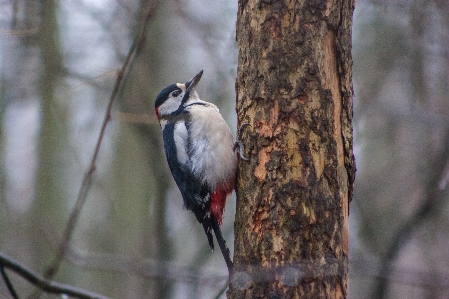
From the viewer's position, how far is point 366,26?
634cm

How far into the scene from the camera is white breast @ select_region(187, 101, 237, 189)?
11.5 feet

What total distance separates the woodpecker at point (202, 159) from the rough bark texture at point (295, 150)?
481 mm

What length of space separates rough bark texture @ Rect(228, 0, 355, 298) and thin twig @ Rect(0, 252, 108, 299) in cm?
85

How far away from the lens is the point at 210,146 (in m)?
3.75

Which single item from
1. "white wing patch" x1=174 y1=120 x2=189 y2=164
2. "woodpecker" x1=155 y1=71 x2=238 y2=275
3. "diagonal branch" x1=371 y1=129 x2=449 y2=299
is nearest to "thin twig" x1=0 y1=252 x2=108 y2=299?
"woodpecker" x1=155 y1=71 x2=238 y2=275

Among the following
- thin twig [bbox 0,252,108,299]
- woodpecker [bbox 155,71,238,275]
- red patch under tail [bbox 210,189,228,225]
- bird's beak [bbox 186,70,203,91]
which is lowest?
thin twig [bbox 0,252,108,299]

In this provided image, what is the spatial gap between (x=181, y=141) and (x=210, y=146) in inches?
11.2

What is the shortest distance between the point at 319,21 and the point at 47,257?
5098 mm

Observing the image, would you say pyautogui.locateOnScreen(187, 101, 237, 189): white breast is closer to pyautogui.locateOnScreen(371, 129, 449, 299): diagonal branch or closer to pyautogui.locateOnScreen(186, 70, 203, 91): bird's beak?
pyautogui.locateOnScreen(186, 70, 203, 91): bird's beak

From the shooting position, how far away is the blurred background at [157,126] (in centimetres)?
552

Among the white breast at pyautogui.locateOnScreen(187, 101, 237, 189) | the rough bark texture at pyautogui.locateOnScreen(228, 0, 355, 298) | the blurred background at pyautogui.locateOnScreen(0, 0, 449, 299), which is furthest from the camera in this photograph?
the blurred background at pyautogui.locateOnScreen(0, 0, 449, 299)

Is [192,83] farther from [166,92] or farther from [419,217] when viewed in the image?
[419,217]

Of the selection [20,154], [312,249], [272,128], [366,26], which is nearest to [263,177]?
[272,128]

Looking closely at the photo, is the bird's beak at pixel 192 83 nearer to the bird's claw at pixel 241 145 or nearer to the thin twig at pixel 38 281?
the bird's claw at pixel 241 145
